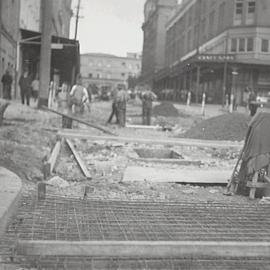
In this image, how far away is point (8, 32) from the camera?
89.0 ft

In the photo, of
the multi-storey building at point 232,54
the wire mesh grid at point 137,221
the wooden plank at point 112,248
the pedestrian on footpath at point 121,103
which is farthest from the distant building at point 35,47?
the wooden plank at point 112,248

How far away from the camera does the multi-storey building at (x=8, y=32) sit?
2539cm

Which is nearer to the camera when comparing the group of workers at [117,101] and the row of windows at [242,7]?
the group of workers at [117,101]

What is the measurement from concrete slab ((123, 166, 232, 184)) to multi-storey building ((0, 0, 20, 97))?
1741cm

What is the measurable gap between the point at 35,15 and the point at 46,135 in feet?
90.1

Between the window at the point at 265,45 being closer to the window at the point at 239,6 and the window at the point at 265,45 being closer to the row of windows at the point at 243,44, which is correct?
the row of windows at the point at 243,44

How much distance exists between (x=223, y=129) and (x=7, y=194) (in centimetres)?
1126

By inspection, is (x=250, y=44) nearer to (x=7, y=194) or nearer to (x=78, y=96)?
(x=78, y=96)

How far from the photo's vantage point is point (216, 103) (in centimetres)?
4438

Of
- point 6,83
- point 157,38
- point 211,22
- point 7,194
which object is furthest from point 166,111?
point 157,38

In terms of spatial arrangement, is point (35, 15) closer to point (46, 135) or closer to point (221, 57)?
point (221, 57)

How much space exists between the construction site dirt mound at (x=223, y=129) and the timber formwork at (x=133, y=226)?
29.4ft

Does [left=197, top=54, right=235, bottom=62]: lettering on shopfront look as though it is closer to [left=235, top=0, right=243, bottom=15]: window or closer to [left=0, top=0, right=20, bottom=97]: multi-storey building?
[left=235, top=0, right=243, bottom=15]: window

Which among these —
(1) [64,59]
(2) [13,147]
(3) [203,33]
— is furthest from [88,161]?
(3) [203,33]
